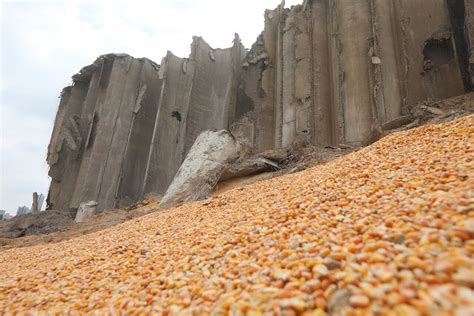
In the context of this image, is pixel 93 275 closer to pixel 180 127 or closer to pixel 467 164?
pixel 467 164

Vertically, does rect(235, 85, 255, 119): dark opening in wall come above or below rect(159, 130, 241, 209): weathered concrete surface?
above

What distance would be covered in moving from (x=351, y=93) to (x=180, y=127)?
9.69 metres

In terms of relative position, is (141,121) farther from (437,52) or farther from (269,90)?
(437,52)

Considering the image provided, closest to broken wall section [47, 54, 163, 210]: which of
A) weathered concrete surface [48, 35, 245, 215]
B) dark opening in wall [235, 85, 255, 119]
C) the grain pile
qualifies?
weathered concrete surface [48, 35, 245, 215]

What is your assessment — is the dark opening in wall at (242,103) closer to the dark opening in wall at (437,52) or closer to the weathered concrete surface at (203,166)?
the weathered concrete surface at (203,166)

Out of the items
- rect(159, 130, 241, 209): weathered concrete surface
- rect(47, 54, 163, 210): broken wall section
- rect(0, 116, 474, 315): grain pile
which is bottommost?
rect(0, 116, 474, 315): grain pile

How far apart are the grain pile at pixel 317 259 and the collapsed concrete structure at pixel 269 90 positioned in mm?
4628

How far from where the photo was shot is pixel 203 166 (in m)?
9.10

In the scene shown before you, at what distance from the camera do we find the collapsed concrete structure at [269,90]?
9.52m

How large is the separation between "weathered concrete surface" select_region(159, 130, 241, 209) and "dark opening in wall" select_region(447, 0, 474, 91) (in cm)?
750

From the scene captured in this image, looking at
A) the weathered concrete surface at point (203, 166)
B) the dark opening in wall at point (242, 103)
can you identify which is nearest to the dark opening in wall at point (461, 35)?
the weathered concrete surface at point (203, 166)

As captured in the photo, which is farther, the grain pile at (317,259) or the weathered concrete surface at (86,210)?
the weathered concrete surface at (86,210)

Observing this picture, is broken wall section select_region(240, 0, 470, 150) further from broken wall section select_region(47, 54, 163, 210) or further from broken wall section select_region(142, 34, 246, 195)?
broken wall section select_region(47, 54, 163, 210)

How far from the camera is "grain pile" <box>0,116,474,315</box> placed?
135cm
